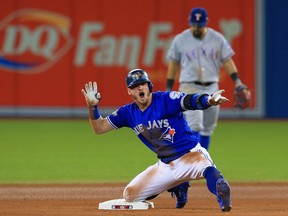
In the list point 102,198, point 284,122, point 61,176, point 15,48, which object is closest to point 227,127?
point 284,122

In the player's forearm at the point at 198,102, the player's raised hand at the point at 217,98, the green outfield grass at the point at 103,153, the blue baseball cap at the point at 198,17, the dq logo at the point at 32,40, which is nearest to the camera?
the player's raised hand at the point at 217,98

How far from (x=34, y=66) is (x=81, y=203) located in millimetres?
12340

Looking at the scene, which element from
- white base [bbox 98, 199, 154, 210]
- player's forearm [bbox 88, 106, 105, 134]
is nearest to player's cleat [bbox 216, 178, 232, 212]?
white base [bbox 98, 199, 154, 210]

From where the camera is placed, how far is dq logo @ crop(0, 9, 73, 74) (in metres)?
21.1

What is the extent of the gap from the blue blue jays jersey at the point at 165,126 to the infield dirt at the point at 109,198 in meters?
0.58

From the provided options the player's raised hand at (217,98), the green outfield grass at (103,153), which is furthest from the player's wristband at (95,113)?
the green outfield grass at (103,153)

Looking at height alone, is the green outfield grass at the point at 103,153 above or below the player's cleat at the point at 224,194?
below

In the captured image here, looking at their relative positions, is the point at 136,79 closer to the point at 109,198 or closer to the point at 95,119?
the point at 95,119

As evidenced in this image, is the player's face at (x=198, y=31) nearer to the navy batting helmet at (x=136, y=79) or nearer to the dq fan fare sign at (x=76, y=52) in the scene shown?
the navy batting helmet at (x=136, y=79)

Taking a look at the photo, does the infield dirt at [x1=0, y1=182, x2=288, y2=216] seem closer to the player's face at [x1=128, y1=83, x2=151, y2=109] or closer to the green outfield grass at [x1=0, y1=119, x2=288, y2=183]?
the green outfield grass at [x1=0, y1=119, x2=288, y2=183]

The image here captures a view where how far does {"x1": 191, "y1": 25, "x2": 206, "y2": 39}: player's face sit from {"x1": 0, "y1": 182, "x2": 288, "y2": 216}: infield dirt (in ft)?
6.16

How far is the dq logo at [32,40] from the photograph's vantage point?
2112 cm

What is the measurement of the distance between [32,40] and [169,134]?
13.3 meters

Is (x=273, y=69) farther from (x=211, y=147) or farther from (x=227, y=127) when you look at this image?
(x=211, y=147)
